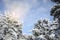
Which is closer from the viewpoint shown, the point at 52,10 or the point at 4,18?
the point at 52,10

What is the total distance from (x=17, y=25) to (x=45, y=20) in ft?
23.3

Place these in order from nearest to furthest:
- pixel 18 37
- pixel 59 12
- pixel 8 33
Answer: pixel 59 12, pixel 8 33, pixel 18 37

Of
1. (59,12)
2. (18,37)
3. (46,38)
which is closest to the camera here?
(59,12)

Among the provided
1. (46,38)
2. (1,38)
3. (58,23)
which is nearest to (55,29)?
(58,23)

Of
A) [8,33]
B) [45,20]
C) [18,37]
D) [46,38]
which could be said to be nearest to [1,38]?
[8,33]

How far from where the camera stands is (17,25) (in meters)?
45.5

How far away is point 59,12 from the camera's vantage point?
63.9 feet

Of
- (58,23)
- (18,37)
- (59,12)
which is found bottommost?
(18,37)

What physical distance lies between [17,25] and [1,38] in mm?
7358

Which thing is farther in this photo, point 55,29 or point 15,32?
point 15,32

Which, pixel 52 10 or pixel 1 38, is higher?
pixel 52 10

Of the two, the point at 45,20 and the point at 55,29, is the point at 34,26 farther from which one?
the point at 55,29

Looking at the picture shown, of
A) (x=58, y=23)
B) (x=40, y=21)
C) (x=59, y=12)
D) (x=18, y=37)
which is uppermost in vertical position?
(x=59, y=12)

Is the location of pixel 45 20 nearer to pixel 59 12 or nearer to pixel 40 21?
pixel 40 21
